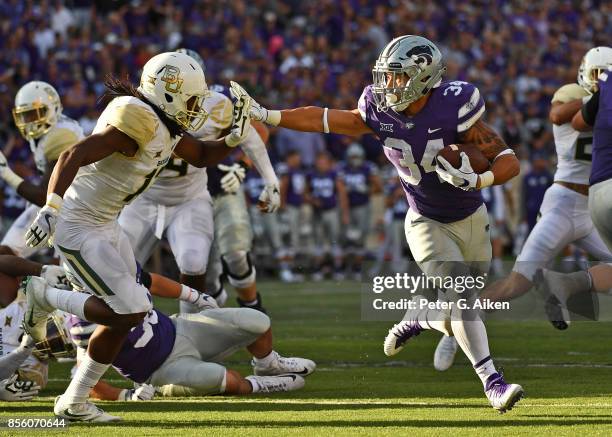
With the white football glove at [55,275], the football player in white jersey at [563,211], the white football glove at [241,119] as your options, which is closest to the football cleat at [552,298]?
the football player in white jersey at [563,211]

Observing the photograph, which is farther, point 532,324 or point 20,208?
point 20,208

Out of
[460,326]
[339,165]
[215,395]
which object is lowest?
[339,165]

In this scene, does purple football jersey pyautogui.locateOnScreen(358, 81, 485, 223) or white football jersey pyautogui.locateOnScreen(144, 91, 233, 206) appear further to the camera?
white football jersey pyautogui.locateOnScreen(144, 91, 233, 206)

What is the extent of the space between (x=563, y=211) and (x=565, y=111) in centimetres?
65

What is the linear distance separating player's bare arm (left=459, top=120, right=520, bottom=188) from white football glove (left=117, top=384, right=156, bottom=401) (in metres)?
1.93

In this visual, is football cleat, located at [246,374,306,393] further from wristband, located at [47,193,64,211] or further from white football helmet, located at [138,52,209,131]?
wristband, located at [47,193,64,211]

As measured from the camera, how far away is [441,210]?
19.2 feet

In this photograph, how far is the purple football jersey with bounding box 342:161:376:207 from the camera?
47.7ft

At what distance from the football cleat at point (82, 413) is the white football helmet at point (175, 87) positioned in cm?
131

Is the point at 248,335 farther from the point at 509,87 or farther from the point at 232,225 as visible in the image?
the point at 509,87

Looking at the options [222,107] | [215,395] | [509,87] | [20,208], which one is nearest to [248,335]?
[215,395]

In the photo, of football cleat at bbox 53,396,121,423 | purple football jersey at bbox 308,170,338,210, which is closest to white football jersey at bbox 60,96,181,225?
football cleat at bbox 53,396,121,423

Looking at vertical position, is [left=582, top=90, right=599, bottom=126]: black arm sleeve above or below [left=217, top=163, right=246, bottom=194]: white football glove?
above

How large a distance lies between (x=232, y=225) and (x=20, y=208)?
587 cm
